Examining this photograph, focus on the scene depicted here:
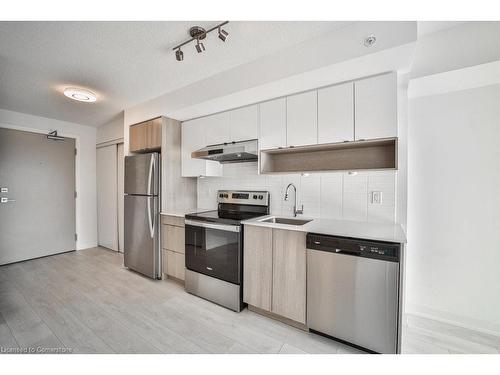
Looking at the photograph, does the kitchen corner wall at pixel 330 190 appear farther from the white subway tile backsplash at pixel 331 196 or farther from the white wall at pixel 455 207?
the white wall at pixel 455 207

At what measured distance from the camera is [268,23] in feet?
5.13

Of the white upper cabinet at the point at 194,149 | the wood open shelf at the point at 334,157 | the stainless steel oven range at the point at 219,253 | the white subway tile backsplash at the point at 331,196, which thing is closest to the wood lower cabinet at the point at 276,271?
the stainless steel oven range at the point at 219,253

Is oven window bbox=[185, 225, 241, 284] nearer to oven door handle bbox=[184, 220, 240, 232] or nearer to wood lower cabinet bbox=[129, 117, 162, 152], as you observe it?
oven door handle bbox=[184, 220, 240, 232]

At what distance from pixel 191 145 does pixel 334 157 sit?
1837 mm

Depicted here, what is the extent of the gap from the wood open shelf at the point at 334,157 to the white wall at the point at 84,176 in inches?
155

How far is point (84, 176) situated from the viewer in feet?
13.5

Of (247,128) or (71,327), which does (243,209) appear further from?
(71,327)

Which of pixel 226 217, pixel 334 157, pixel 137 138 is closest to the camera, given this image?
pixel 334 157

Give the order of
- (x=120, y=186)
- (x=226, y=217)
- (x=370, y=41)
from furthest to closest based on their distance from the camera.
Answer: (x=120, y=186)
(x=226, y=217)
(x=370, y=41)

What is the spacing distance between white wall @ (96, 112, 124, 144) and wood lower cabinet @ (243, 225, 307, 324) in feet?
11.0

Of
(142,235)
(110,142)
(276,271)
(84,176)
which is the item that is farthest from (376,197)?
(84,176)

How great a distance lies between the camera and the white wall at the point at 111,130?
150 inches

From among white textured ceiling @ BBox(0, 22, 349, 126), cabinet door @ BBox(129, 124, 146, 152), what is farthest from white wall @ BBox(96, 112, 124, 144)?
white textured ceiling @ BBox(0, 22, 349, 126)

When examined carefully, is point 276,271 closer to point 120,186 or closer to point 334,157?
point 334,157
